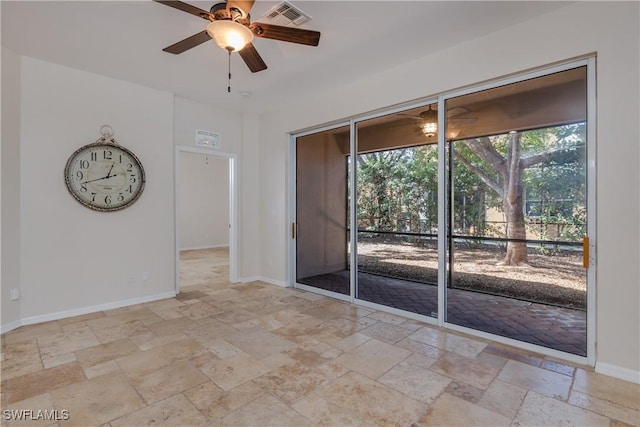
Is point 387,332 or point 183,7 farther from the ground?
point 183,7

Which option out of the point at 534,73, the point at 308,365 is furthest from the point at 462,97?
the point at 308,365

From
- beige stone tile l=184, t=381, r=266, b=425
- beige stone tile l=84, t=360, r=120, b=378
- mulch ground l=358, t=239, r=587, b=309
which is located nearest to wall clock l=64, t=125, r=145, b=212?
beige stone tile l=84, t=360, r=120, b=378

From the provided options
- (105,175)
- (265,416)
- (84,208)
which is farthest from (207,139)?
(265,416)

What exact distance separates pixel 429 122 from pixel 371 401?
9.89 feet

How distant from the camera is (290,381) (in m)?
2.39

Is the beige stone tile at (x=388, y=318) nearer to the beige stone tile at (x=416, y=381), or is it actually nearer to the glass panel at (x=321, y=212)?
the beige stone tile at (x=416, y=381)

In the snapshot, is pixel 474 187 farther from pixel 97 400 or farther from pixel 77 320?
pixel 77 320

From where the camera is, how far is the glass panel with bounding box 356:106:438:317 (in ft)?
13.1

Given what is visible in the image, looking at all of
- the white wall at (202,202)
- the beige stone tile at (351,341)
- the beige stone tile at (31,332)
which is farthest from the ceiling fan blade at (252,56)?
the white wall at (202,202)

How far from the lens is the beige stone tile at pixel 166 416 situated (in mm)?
1910

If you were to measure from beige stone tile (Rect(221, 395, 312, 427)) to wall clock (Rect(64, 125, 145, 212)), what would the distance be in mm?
3330

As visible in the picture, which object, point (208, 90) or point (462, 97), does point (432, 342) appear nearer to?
point (462, 97)

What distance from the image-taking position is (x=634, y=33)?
2.35m

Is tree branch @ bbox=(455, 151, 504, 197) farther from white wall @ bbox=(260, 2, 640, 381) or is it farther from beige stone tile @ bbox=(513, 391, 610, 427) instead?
beige stone tile @ bbox=(513, 391, 610, 427)
